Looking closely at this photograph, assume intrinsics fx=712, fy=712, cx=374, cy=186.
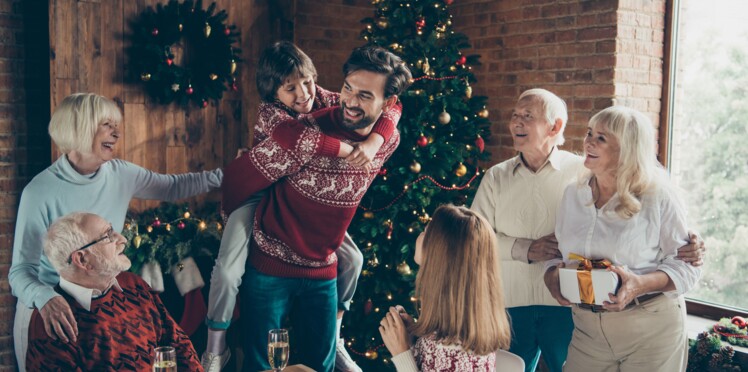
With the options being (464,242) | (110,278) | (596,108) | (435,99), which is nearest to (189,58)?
(435,99)

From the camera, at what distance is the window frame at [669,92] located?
4.23 meters

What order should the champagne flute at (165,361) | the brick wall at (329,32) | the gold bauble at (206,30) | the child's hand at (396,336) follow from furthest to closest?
the brick wall at (329,32)
the gold bauble at (206,30)
the child's hand at (396,336)
the champagne flute at (165,361)

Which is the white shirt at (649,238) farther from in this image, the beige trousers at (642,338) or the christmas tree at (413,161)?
the christmas tree at (413,161)

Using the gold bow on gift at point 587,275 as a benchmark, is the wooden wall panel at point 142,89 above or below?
above

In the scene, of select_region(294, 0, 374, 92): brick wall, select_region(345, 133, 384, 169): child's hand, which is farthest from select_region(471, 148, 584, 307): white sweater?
→ select_region(294, 0, 374, 92): brick wall

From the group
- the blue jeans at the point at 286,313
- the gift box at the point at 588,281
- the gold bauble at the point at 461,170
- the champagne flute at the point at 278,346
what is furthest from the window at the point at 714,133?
the champagne flute at the point at 278,346

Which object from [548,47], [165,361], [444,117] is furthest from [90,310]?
[548,47]

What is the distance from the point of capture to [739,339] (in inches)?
147

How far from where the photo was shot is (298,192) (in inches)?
114

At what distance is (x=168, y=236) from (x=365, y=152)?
164cm

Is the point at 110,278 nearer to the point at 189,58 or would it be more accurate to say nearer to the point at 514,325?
the point at 514,325

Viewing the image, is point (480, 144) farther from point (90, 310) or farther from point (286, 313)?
point (90, 310)

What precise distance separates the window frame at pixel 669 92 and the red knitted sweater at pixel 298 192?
2068 mm

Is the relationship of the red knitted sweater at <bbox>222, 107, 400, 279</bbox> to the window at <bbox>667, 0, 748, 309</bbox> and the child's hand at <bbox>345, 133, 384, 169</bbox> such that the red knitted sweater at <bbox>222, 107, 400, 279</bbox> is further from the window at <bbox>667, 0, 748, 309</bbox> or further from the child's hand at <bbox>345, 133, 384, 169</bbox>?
the window at <bbox>667, 0, 748, 309</bbox>
